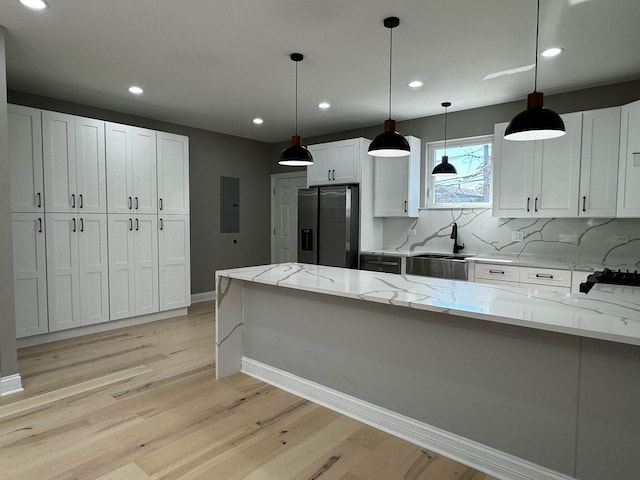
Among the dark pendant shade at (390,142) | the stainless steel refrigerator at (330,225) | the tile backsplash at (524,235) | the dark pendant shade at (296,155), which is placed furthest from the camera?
the stainless steel refrigerator at (330,225)

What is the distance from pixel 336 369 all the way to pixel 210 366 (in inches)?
52.2

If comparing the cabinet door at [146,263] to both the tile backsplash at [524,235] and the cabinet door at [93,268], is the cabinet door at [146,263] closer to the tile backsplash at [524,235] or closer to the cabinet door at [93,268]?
the cabinet door at [93,268]

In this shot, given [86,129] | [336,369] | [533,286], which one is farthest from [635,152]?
[86,129]

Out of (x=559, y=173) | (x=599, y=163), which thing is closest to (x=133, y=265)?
(x=559, y=173)

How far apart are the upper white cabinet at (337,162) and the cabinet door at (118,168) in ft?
7.63

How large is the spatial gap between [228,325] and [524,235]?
131 inches

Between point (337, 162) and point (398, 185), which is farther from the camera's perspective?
point (337, 162)

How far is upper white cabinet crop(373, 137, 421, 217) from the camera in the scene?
4.75 metres

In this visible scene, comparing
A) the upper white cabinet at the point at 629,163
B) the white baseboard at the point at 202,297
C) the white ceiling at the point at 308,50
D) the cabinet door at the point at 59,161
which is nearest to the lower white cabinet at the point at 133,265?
the cabinet door at the point at 59,161

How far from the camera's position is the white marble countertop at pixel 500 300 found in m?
1.47

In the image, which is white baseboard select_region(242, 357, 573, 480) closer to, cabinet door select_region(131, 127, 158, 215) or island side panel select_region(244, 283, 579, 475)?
island side panel select_region(244, 283, 579, 475)

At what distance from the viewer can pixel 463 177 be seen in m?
4.68

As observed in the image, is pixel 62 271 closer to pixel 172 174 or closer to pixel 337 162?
pixel 172 174

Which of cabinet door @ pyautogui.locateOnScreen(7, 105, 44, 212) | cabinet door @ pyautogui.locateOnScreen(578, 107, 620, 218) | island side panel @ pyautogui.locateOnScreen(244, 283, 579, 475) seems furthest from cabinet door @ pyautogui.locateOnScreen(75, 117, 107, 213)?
cabinet door @ pyautogui.locateOnScreen(578, 107, 620, 218)
